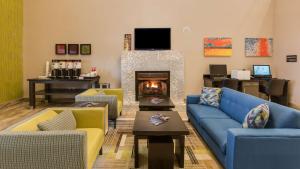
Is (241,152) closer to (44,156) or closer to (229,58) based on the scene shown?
(44,156)

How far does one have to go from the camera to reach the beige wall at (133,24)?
25.1 feet

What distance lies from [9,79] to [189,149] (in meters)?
5.56

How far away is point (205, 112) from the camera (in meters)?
4.29

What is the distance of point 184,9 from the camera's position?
7.66 m

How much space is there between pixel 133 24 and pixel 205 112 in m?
4.24

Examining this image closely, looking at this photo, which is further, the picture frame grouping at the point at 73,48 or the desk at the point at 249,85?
the picture frame grouping at the point at 73,48

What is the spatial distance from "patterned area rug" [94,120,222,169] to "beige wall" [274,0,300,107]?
12.7 ft

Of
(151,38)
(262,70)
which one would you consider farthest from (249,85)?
(151,38)

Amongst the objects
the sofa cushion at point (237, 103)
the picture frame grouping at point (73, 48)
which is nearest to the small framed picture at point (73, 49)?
the picture frame grouping at point (73, 48)

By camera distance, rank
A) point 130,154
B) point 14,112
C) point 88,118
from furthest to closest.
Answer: point 14,112 → point 130,154 → point 88,118

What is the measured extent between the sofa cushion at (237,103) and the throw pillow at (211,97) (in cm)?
14

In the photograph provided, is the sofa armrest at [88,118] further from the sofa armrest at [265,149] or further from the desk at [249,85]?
the desk at [249,85]

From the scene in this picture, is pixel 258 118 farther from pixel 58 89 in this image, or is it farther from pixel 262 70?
pixel 58 89

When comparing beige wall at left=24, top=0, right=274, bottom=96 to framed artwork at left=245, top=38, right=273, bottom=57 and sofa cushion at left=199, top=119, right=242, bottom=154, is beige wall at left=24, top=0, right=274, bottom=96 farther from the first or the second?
sofa cushion at left=199, top=119, right=242, bottom=154
